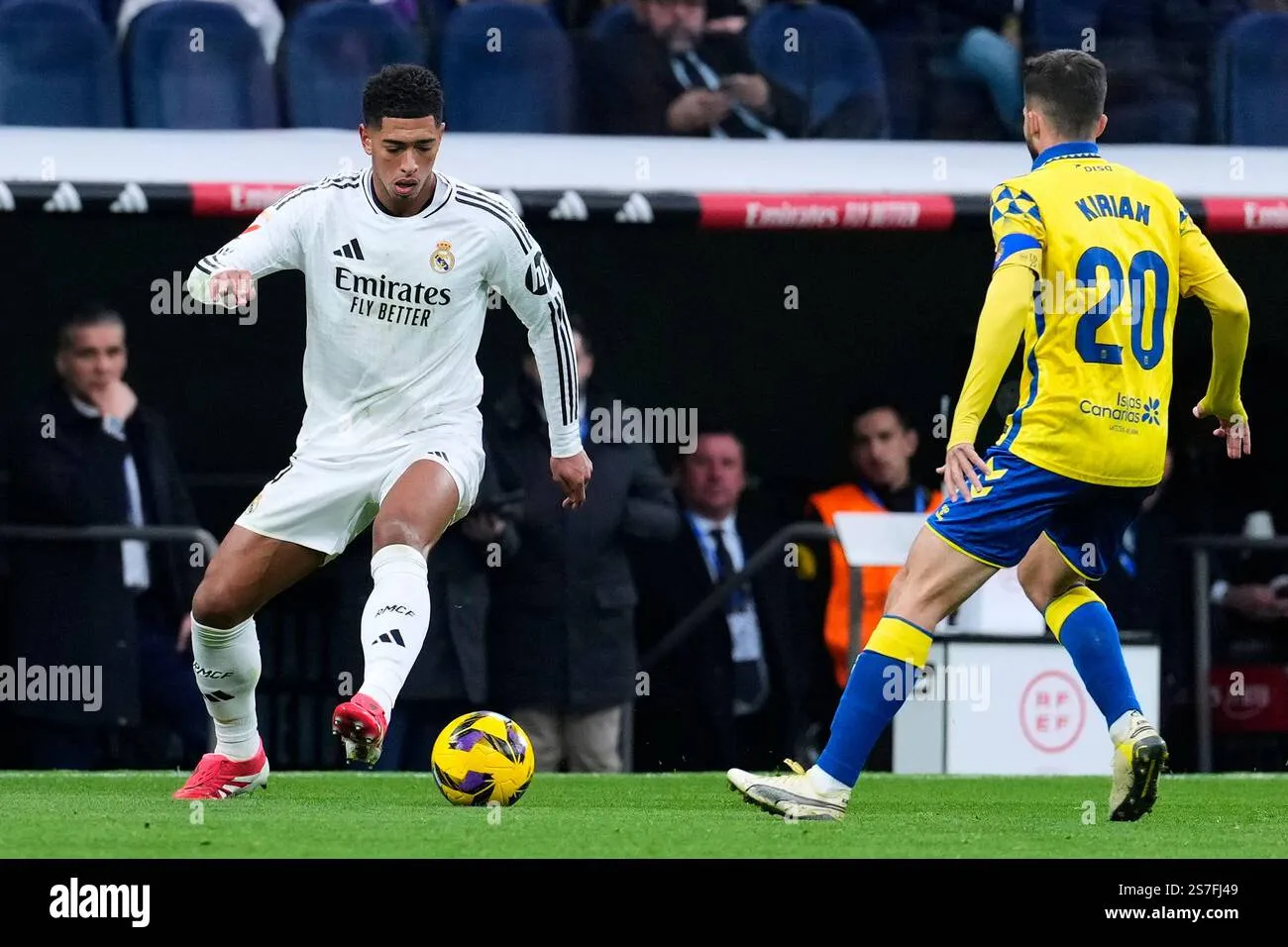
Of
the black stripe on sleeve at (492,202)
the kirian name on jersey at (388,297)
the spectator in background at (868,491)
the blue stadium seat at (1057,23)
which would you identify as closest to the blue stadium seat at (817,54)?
the blue stadium seat at (1057,23)

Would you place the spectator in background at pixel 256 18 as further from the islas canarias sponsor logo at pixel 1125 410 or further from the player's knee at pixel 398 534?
the islas canarias sponsor logo at pixel 1125 410

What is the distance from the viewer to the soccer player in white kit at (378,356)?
19.2 feet

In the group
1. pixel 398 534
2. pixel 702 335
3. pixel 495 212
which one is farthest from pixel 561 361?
pixel 702 335

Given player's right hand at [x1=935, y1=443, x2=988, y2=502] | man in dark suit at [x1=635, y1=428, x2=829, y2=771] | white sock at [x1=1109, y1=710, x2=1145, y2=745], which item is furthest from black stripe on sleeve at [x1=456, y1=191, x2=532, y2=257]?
man in dark suit at [x1=635, y1=428, x2=829, y2=771]

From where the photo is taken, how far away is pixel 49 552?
8.16m

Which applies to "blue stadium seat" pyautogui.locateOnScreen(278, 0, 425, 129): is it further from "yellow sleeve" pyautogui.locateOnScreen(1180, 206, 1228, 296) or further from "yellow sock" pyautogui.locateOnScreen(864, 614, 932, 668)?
"yellow sock" pyautogui.locateOnScreen(864, 614, 932, 668)

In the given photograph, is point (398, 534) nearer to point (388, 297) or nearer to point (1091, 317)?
point (388, 297)

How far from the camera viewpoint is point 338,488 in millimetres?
5895

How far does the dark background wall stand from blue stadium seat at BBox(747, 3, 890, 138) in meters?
0.55

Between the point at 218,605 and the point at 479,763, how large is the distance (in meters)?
0.74

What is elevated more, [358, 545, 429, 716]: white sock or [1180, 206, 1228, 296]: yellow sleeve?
[1180, 206, 1228, 296]: yellow sleeve

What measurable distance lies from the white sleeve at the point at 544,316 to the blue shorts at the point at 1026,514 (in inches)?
43.1

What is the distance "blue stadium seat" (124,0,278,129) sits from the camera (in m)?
8.80

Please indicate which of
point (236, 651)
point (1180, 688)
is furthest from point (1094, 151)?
point (1180, 688)
